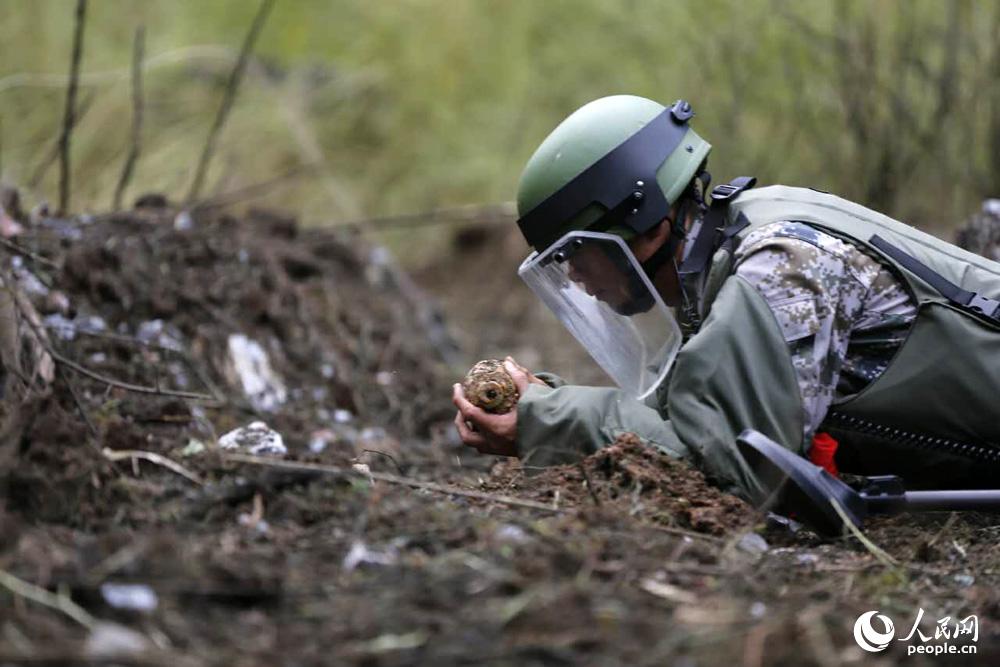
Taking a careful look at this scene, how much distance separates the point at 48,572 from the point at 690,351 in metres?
1.64

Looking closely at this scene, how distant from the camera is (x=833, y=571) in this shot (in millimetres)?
3082

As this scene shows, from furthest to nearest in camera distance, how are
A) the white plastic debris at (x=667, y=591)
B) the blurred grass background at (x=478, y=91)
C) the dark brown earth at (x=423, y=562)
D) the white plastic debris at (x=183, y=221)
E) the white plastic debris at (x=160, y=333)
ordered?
the blurred grass background at (x=478, y=91) → the white plastic debris at (x=183, y=221) → the white plastic debris at (x=160, y=333) → the white plastic debris at (x=667, y=591) → the dark brown earth at (x=423, y=562)

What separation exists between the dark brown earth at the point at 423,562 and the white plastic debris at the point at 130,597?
0.03ft

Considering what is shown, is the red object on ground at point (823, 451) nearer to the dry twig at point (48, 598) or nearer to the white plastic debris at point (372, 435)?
the dry twig at point (48, 598)

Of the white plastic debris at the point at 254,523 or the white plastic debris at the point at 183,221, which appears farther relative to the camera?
the white plastic debris at the point at 183,221

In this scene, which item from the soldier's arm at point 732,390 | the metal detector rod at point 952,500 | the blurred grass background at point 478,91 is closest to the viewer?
the soldier's arm at point 732,390

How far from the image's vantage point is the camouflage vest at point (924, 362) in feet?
11.7

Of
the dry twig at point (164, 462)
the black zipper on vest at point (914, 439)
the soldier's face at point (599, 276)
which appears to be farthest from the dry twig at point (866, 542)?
the dry twig at point (164, 462)

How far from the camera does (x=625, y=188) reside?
3656 mm

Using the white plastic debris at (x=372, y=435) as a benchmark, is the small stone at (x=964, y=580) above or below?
above

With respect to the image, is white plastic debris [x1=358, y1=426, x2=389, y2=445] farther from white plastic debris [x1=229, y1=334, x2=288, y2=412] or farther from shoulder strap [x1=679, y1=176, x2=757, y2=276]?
shoulder strap [x1=679, y1=176, x2=757, y2=276]

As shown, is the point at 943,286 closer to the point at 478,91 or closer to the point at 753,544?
the point at 753,544

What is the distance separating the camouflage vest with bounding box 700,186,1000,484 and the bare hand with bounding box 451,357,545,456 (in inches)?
22.9

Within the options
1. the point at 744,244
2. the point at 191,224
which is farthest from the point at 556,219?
the point at 191,224
